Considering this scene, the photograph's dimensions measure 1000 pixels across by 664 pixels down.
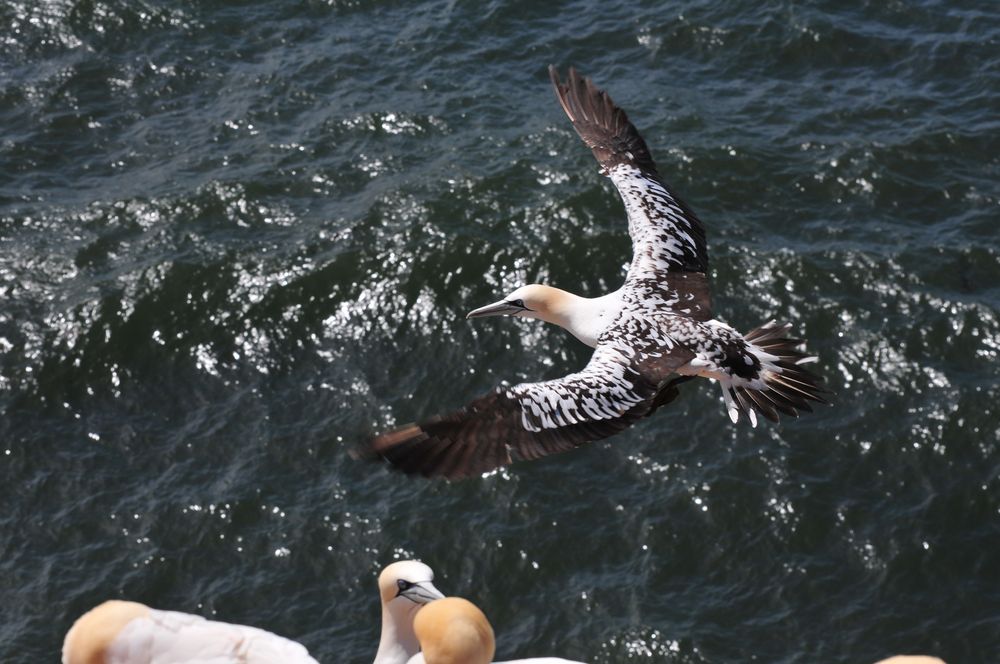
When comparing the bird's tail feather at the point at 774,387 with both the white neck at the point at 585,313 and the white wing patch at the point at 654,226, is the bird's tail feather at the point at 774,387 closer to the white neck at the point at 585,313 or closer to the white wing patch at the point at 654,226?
the white neck at the point at 585,313

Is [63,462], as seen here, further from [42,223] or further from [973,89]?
[973,89]

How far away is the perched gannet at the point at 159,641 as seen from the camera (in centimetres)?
659

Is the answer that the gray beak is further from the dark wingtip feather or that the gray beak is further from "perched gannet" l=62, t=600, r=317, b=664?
the dark wingtip feather

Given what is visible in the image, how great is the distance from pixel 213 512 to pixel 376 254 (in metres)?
4.12

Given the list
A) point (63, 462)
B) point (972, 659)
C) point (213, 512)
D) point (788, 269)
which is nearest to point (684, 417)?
point (788, 269)

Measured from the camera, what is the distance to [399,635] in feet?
31.8

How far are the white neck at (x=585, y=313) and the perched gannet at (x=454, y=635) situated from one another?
4.87 metres

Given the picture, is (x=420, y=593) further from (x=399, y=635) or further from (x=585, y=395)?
(x=585, y=395)

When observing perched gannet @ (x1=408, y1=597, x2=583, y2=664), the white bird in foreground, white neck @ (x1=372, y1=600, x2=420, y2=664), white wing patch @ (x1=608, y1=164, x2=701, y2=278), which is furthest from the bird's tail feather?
the white bird in foreground

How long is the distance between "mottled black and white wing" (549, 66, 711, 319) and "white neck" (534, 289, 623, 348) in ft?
1.59

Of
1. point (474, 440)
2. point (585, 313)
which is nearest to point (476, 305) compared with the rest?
point (585, 313)

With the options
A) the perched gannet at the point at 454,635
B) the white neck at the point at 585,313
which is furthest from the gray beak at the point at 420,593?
the white neck at the point at 585,313

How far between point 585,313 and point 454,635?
5.47 metres

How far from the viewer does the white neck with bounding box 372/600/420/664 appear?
31.7 feet
